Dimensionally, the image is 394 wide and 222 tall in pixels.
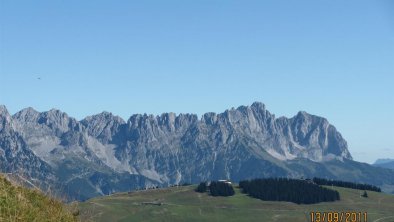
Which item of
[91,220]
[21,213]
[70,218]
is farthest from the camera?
[91,220]

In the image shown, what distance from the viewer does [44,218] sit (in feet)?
61.4

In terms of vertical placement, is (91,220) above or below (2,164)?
below

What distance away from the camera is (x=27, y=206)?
62.3ft

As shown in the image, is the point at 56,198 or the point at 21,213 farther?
the point at 56,198

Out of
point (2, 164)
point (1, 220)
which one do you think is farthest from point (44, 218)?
point (2, 164)

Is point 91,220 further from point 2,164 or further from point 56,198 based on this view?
point 2,164

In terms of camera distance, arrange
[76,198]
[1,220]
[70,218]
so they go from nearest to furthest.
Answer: [1,220] < [70,218] < [76,198]

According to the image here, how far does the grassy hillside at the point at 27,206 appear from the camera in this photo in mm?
17641

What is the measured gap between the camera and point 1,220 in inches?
642

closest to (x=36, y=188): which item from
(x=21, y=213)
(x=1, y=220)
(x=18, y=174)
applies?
(x=18, y=174)

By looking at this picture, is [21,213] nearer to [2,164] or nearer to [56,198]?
[56,198]

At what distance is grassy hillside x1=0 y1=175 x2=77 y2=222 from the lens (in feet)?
57.9

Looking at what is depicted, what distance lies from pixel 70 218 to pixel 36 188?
2.67 meters

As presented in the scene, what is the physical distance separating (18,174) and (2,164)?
245 cm
